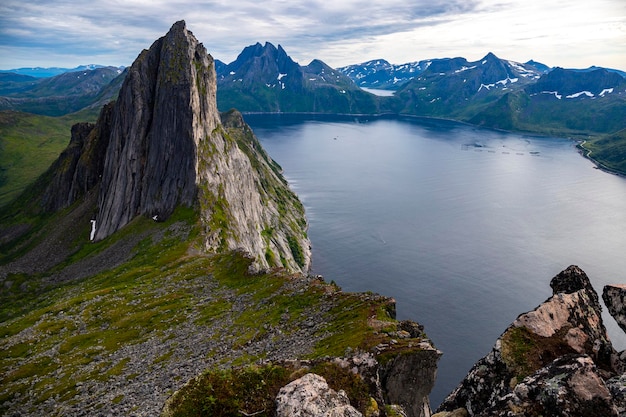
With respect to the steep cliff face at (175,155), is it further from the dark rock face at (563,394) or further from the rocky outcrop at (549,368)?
the dark rock face at (563,394)

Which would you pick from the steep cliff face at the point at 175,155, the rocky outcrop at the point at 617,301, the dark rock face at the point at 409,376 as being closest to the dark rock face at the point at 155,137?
the steep cliff face at the point at 175,155

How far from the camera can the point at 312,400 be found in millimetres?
17312

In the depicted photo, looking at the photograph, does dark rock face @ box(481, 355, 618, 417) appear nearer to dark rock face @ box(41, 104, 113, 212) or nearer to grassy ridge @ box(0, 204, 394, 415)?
grassy ridge @ box(0, 204, 394, 415)

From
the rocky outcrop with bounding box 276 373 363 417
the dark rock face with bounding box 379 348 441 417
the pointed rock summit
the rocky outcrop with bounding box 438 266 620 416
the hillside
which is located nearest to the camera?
the rocky outcrop with bounding box 438 266 620 416

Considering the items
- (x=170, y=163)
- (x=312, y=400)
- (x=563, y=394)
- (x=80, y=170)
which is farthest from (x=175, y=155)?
(x=563, y=394)

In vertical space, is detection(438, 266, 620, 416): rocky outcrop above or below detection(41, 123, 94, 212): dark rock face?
above

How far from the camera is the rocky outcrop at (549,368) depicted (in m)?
14.9

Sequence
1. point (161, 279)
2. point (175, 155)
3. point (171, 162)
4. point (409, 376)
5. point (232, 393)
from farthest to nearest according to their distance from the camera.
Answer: point (175, 155)
point (171, 162)
point (161, 279)
point (409, 376)
point (232, 393)

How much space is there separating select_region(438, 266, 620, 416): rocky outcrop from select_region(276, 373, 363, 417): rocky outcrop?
19.6ft

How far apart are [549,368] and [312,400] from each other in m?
9.94

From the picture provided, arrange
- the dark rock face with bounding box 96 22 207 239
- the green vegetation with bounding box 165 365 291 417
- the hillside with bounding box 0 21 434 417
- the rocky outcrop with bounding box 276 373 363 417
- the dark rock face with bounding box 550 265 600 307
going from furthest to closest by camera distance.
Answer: the dark rock face with bounding box 96 22 207 239
the hillside with bounding box 0 21 434 417
the dark rock face with bounding box 550 265 600 307
the green vegetation with bounding box 165 365 291 417
the rocky outcrop with bounding box 276 373 363 417

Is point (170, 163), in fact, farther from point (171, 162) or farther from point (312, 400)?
point (312, 400)

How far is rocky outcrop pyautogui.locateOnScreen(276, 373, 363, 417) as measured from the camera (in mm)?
16953

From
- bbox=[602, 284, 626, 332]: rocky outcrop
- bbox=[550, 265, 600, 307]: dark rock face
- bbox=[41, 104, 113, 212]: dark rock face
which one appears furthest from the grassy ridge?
bbox=[41, 104, 113, 212]: dark rock face
